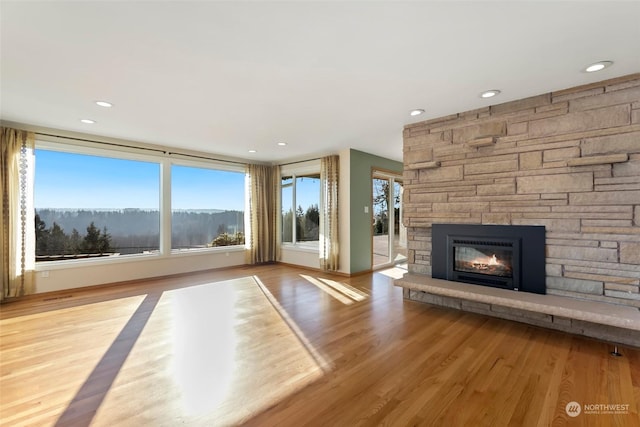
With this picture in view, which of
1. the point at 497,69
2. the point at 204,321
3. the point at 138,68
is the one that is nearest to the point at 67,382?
the point at 204,321

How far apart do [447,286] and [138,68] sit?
153 inches

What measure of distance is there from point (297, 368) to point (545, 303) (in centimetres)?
243

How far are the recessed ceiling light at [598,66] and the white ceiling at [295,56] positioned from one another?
0.06m

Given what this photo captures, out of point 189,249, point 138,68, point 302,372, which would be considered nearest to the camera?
point 302,372

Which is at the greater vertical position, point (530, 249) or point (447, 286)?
point (530, 249)

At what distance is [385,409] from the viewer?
6.06ft

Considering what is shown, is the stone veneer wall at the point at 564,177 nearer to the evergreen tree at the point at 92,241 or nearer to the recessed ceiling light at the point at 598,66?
the recessed ceiling light at the point at 598,66

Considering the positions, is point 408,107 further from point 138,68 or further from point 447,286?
point 138,68

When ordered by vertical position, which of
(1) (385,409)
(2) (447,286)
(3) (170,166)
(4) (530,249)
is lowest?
(1) (385,409)

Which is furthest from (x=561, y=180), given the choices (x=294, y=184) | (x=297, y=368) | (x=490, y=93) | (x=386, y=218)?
(x=294, y=184)

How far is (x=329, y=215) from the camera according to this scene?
19.6 feet

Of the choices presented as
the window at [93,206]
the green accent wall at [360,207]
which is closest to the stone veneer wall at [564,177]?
the green accent wall at [360,207]

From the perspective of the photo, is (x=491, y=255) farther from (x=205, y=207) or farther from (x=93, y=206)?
(x=93, y=206)
